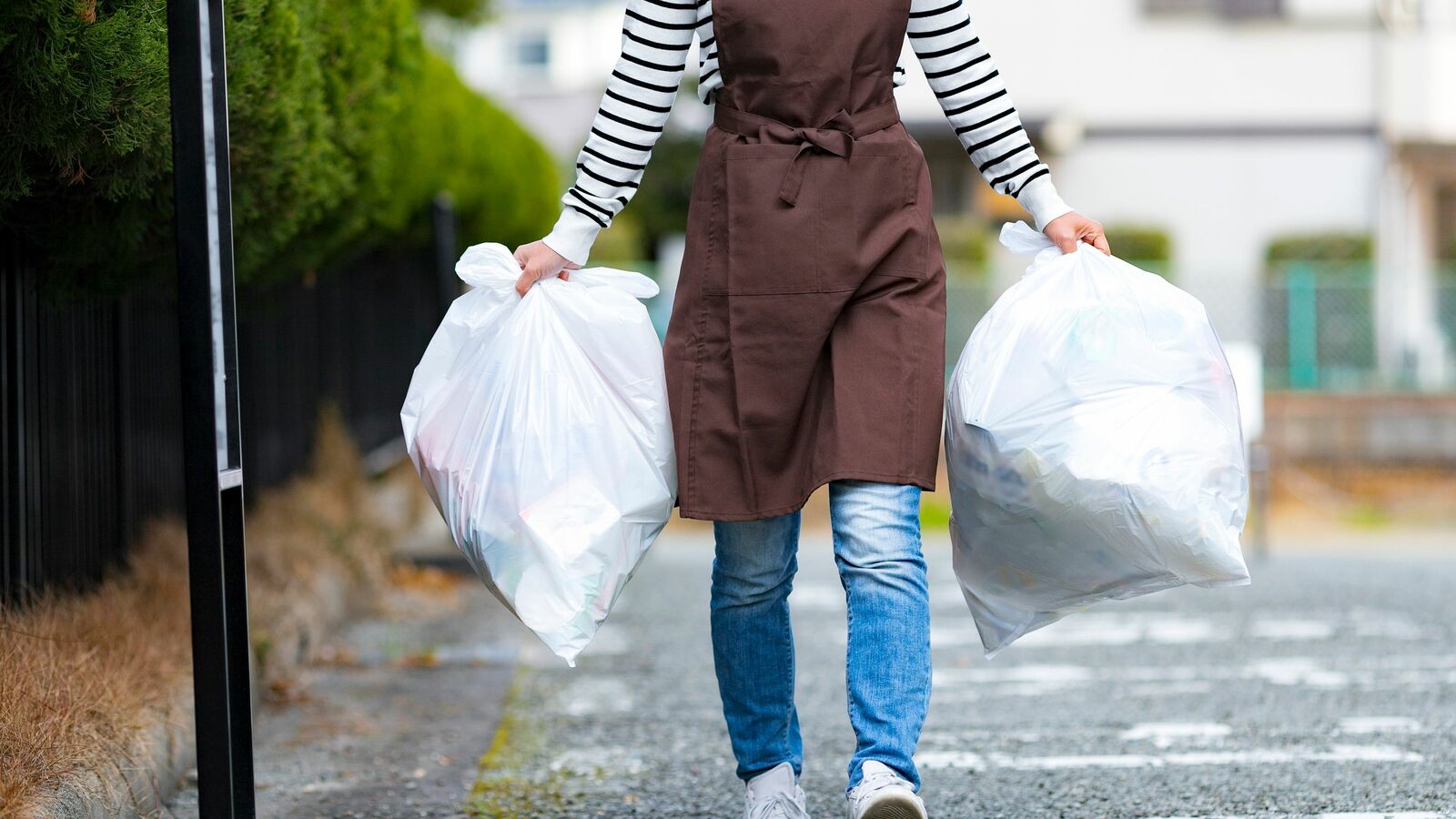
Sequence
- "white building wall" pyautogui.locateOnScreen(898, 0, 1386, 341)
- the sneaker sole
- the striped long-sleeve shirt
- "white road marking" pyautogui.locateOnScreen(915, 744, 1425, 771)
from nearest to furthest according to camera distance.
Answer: the sneaker sole < the striped long-sleeve shirt < "white road marking" pyautogui.locateOnScreen(915, 744, 1425, 771) < "white building wall" pyautogui.locateOnScreen(898, 0, 1386, 341)

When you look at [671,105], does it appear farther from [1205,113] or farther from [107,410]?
[1205,113]

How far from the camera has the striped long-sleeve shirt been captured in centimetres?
275

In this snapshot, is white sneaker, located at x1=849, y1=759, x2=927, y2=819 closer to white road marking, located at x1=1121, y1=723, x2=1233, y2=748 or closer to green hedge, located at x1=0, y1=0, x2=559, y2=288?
white road marking, located at x1=1121, y1=723, x2=1233, y2=748

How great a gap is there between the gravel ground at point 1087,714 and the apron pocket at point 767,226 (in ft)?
3.95

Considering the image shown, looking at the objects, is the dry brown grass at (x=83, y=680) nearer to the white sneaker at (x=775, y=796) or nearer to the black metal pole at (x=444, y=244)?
the white sneaker at (x=775, y=796)

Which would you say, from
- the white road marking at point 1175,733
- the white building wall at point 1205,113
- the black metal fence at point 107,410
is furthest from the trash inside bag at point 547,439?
the white building wall at point 1205,113

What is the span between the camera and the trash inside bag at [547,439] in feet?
8.60

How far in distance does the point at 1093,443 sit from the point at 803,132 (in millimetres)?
725

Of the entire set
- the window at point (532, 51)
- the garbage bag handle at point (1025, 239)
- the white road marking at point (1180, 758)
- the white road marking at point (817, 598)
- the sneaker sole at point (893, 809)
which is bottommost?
the white road marking at point (817, 598)

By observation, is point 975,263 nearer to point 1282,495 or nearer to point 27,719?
point 1282,495

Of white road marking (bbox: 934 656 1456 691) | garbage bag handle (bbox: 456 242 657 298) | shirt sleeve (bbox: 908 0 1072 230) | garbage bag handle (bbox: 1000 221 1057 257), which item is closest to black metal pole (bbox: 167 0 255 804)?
garbage bag handle (bbox: 456 242 657 298)

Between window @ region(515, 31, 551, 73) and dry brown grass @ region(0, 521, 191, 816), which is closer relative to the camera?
dry brown grass @ region(0, 521, 191, 816)

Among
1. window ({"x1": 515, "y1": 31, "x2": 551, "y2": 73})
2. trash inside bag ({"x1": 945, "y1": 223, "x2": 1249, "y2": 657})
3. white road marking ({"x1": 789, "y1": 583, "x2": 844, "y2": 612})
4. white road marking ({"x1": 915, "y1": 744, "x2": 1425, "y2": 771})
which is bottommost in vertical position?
white road marking ({"x1": 789, "y1": 583, "x2": 844, "y2": 612})

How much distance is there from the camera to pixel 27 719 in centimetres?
288
